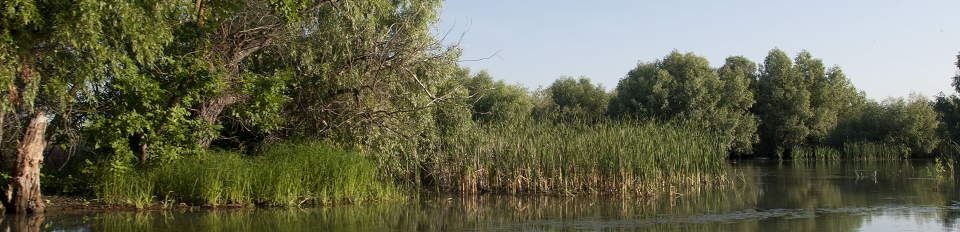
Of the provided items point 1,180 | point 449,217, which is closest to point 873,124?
point 449,217

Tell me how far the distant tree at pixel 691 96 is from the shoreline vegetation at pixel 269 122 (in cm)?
2054

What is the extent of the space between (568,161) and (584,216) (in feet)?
10.7

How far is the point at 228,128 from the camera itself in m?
12.8

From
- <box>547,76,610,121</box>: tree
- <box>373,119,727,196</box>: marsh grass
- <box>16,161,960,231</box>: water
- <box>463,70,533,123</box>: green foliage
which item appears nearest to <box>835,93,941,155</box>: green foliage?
<box>547,76,610,121</box>: tree

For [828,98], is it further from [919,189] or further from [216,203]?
[216,203]

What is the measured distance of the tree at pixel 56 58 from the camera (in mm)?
7566

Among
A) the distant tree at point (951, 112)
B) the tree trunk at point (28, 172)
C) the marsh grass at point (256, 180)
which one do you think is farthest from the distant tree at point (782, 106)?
the tree trunk at point (28, 172)

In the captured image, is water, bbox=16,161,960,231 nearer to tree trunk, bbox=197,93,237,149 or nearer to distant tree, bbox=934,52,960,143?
tree trunk, bbox=197,93,237,149

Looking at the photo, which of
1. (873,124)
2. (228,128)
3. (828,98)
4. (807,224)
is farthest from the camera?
(828,98)

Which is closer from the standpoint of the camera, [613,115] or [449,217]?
[449,217]

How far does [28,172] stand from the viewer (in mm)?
8867

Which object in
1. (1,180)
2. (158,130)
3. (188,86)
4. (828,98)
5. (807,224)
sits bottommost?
(807,224)

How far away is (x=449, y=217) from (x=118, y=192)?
5.02m

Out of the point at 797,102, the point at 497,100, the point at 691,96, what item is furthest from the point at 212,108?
the point at 797,102
